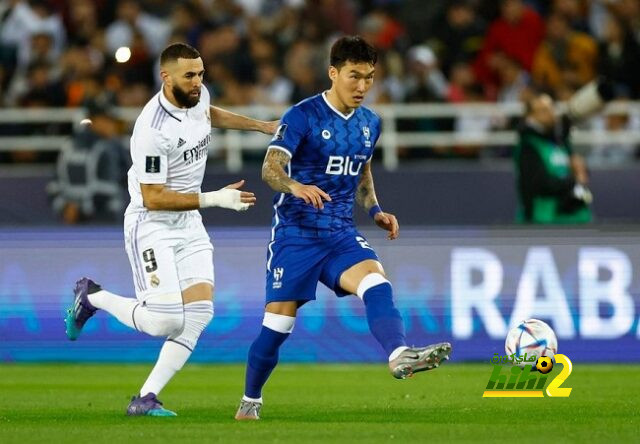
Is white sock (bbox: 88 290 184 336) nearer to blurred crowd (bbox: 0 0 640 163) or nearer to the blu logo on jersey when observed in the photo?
the blu logo on jersey

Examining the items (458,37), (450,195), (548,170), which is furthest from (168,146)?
(458,37)

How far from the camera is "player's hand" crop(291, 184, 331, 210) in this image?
30.0 feet

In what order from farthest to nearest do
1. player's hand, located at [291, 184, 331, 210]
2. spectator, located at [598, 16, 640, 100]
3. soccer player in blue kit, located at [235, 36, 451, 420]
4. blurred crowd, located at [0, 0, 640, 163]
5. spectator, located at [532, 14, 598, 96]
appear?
blurred crowd, located at [0, 0, 640, 163]
spectator, located at [532, 14, 598, 96]
spectator, located at [598, 16, 640, 100]
soccer player in blue kit, located at [235, 36, 451, 420]
player's hand, located at [291, 184, 331, 210]


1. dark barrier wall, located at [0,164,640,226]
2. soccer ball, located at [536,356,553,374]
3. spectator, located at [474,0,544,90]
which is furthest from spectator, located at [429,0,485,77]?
soccer ball, located at [536,356,553,374]

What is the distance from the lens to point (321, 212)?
9.84 metres

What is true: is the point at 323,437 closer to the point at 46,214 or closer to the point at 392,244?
the point at 392,244

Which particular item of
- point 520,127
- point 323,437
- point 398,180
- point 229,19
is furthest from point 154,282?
point 229,19

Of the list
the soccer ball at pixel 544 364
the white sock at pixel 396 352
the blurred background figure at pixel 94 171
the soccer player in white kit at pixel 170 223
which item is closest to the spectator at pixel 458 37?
the blurred background figure at pixel 94 171

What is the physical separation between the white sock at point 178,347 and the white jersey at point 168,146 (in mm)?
775

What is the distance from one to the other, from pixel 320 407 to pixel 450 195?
7.58 meters

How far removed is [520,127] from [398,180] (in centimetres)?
248

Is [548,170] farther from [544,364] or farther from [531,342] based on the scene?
[544,364]

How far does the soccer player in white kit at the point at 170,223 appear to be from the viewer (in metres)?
9.89

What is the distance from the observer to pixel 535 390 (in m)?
11.4
